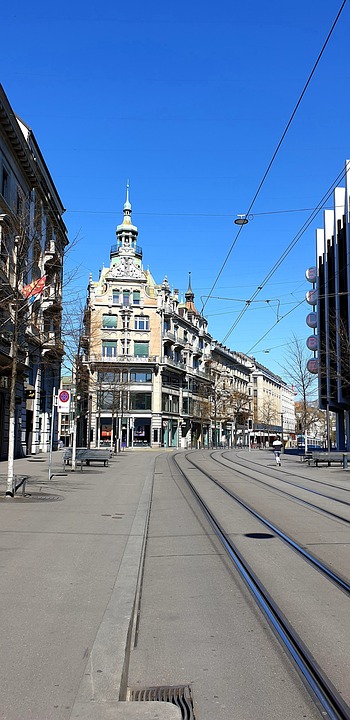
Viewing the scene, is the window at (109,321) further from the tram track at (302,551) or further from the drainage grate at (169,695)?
the drainage grate at (169,695)

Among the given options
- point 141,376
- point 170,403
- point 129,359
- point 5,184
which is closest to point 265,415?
point 170,403

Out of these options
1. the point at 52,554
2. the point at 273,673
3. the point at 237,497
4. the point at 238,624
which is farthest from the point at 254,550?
the point at 237,497

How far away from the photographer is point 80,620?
6055 mm

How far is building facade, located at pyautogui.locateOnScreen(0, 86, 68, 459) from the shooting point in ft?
57.7

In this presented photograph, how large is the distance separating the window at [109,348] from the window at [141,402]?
5710mm

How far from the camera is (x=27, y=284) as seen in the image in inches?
1050

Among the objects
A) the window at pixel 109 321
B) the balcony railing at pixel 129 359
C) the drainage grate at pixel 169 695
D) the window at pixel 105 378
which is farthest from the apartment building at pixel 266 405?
the drainage grate at pixel 169 695

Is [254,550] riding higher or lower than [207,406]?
lower

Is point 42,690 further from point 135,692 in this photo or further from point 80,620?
point 80,620

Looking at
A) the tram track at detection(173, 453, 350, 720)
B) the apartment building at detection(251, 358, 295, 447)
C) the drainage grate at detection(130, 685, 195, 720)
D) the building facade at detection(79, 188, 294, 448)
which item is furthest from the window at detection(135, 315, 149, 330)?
the drainage grate at detection(130, 685, 195, 720)

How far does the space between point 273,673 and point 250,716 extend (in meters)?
0.78

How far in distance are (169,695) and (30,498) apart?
12.2m

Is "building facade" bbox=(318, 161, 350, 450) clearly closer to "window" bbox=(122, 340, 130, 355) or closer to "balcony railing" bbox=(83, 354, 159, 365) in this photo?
"balcony railing" bbox=(83, 354, 159, 365)

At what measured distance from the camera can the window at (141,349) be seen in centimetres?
7612
